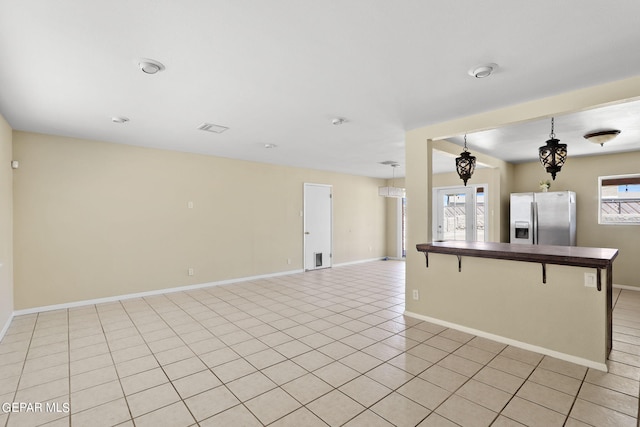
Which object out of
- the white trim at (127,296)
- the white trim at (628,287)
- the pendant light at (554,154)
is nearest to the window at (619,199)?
the white trim at (628,287)

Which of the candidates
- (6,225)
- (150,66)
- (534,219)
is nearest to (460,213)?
(534,219)

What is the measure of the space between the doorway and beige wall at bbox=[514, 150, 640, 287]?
1.31 metres

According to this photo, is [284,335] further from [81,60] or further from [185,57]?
[81,60]

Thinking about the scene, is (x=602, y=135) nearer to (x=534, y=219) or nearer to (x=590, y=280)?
(x=534, y=219)

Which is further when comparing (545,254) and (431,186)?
(431,186)

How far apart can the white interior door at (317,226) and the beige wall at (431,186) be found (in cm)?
359

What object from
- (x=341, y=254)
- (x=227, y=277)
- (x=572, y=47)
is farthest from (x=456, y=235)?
(x=572, y=47)

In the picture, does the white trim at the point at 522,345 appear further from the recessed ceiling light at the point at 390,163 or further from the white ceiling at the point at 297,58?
the recessed ceiling light at the point at 390,163

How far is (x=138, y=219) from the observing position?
4.98 m

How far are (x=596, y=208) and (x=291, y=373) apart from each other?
6425 millimetres

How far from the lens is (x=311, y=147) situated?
5129 millimetres

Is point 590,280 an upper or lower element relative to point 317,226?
lower

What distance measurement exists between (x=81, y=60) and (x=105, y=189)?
9.77 ft

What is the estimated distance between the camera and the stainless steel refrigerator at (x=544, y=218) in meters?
5.45
